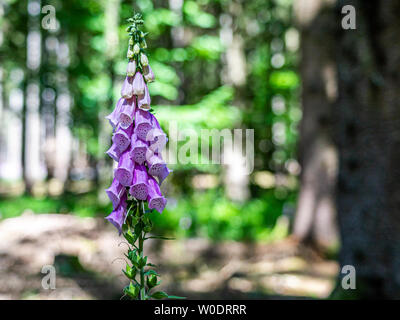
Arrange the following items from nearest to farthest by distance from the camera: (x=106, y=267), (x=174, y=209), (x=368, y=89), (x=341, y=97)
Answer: (x=368, y=89) < (x=341, y=97) < (x=106, y=267) < (x=174, y=209)

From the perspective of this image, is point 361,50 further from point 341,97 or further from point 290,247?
point 290,247

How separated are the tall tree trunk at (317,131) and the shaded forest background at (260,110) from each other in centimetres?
3

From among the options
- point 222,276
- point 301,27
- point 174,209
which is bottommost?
point 222,276

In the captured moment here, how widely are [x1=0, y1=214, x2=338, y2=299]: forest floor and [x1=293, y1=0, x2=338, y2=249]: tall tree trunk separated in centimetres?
63

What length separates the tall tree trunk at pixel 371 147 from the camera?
12.5ft

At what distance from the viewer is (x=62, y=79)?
15172mm

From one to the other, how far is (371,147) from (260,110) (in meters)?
9.53

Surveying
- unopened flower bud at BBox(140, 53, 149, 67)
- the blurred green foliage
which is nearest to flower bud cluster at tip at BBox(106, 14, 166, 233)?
unopened flower bud at BBox(140, 53, 149, 67)

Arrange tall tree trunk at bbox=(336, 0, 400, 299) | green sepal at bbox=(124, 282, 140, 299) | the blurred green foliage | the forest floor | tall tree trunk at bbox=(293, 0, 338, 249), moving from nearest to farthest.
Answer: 1. green sepal at bbox=(124, 282, 140, 299)
2. tall tree trunk at bbox=(336, 0, 400, 299)
3. the forest floor
4. tall tree trunk at bbox=(293, 0, 338, 249)
5. the blurred green foliage

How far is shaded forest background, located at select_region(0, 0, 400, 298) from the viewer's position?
13.2 ft

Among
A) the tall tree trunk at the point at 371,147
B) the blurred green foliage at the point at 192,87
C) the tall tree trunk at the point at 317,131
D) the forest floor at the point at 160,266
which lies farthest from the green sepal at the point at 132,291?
the tall tree trunk at the point at 317,131

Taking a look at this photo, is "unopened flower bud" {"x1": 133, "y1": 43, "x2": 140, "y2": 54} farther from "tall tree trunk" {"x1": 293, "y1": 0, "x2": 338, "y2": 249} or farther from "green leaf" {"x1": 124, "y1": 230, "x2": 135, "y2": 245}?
"tall tree trunk" {"x1": 293, "y1": 0, "x2": 338, "y2": 249}
